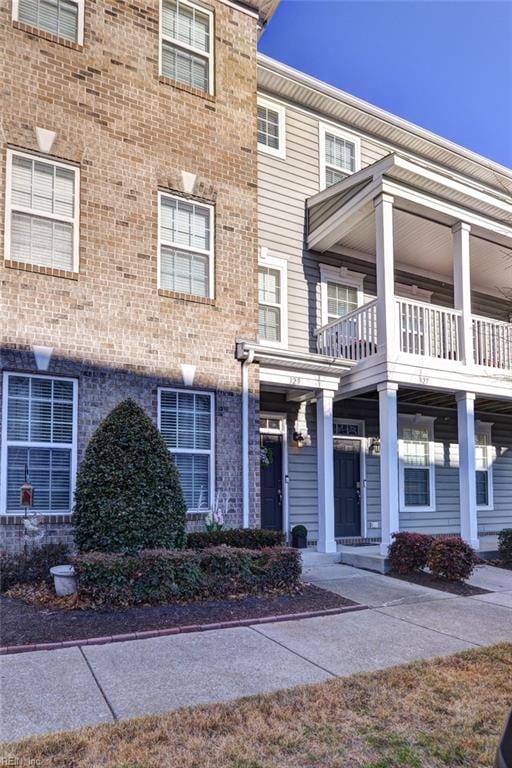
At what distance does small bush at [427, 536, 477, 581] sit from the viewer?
857 centimetres

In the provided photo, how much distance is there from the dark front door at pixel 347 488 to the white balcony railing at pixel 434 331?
233cm

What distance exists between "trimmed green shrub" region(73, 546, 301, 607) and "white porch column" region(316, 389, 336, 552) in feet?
7.97

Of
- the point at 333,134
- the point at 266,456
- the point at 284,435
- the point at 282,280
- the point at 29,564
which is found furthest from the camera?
the point at 333,134

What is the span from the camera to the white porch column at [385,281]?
9.91 metres

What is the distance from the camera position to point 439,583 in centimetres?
859

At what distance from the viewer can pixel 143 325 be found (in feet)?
28.4

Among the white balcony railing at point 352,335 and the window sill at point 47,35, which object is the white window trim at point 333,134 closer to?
the white balcony railing at point 352,335

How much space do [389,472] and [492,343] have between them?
387cm

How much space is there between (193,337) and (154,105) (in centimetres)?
349

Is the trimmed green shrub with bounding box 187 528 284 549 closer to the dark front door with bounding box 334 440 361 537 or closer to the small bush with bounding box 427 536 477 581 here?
the small bush with bounding box 427 536 477 581

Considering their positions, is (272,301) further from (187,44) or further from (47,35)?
(47,35)

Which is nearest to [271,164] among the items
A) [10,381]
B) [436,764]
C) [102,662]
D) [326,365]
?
[326,365]

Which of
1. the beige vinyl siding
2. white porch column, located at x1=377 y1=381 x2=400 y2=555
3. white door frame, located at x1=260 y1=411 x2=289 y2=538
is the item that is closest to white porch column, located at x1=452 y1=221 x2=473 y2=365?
white porch column, located at x1=377 y1=381 x2=400 y2=555

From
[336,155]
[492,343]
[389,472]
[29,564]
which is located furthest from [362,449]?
[29,564]
